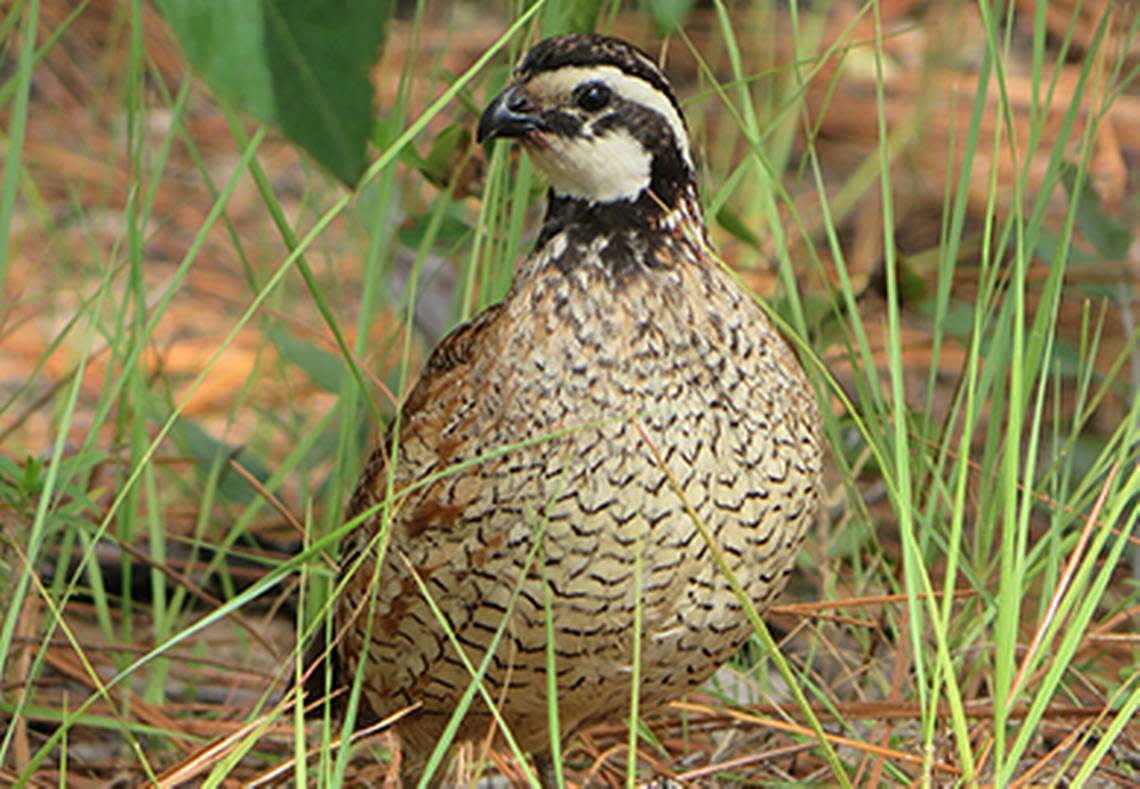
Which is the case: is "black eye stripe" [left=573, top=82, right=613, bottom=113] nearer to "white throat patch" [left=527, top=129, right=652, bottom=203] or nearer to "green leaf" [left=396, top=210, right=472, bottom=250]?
"white throat patch" [left=527, top=129, right=652, bottom=203]

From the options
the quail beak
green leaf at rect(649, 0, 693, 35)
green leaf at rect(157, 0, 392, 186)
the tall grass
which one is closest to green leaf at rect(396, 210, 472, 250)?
the tall grass

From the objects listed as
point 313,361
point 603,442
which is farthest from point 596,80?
point 313,361

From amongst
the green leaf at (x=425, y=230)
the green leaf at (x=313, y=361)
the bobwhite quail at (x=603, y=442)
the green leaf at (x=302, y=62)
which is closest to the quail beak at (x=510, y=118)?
the bobwhite quail at (x=603, y=442)

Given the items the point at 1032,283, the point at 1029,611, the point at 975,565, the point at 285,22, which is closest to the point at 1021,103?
the point at 1032,283

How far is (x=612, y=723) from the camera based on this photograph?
3.08 metres

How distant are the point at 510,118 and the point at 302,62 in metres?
1.45

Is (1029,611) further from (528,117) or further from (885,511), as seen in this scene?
(528,117)

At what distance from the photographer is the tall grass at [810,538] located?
210 cm

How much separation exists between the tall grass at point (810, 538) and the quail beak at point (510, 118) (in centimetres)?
9

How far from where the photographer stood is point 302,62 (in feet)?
2.82

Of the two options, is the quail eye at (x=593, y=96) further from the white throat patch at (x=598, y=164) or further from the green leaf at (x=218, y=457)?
the green leaf at (x=218, y=457)

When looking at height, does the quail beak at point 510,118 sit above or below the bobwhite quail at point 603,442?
above

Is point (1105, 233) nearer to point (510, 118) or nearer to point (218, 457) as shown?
point (510, 118)

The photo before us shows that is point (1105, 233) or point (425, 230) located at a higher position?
point (1105, 233)
